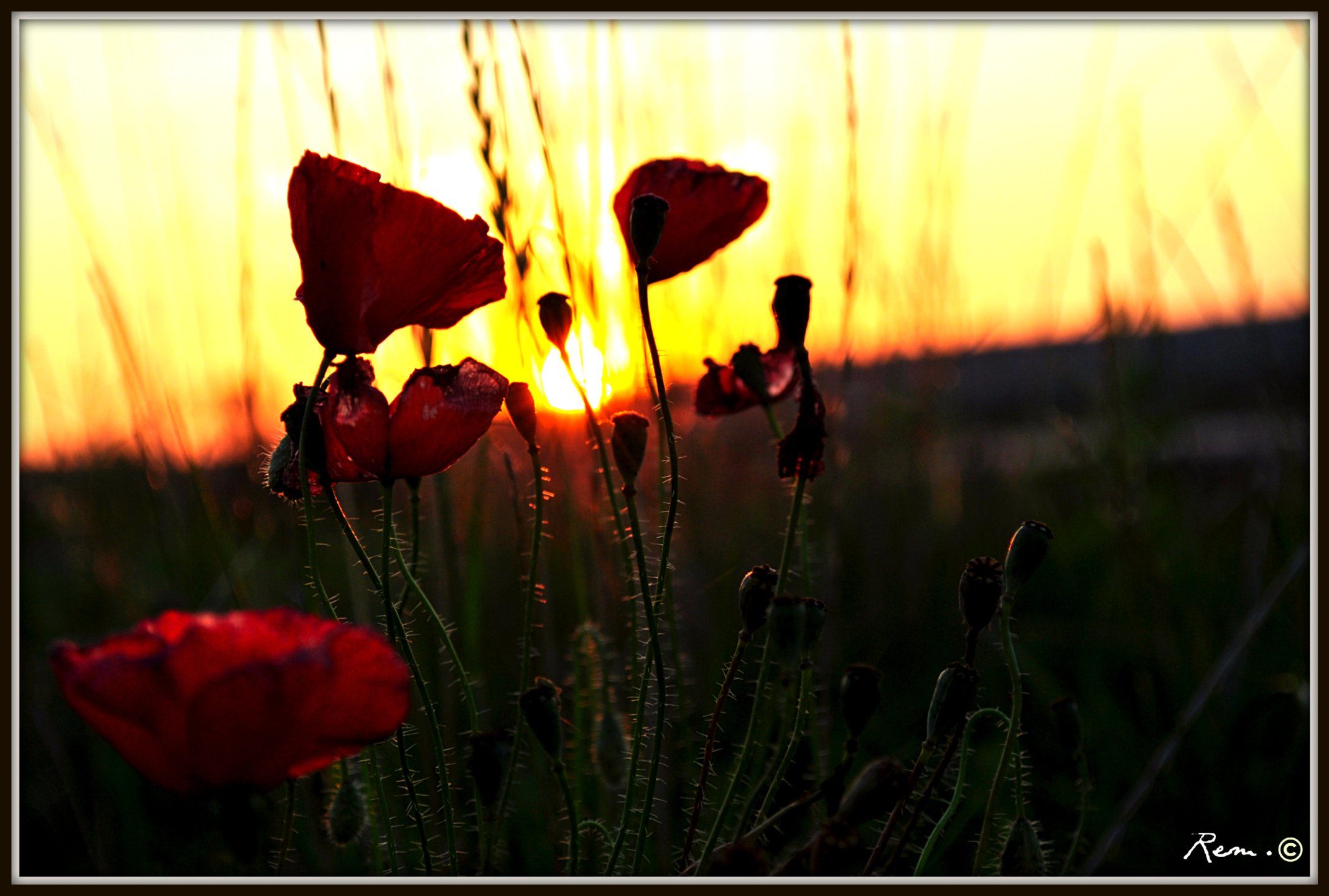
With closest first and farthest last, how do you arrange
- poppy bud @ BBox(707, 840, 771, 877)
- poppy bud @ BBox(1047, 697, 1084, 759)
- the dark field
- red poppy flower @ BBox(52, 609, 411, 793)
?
1. red poppy flower @ BBox(52, 609, 411, 793)
2. poppy bud @ BBox(707, 840, 771, 877)
3. poppy bud @ BBox(1047, 697, 1084, 759)
4. the dark field

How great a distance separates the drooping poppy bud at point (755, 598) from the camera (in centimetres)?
57

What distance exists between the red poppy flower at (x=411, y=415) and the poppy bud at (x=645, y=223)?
11 centimetres

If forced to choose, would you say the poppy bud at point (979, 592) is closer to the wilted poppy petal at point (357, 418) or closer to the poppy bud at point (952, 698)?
the poppy bud at point (952, 698)

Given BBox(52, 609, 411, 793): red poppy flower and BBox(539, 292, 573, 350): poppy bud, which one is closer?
BBox(52, 609, 411, 793): red poppy flower

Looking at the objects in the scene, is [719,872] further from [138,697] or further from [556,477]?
[556,477]

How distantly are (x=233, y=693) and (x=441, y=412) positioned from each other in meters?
0.22

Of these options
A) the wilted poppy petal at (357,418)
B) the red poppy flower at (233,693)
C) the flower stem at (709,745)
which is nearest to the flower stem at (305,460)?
the wilted poppy petal at (357,418)

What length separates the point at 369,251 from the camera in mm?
531

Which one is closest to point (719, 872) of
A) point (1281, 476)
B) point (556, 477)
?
point (556, 477)

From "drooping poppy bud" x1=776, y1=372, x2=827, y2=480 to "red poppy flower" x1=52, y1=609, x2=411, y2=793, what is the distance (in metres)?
0.29

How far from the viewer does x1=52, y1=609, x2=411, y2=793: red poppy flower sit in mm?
369

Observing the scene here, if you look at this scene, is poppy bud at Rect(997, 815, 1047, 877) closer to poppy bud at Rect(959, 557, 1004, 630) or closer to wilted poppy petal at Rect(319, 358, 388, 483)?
poppy bud at Rect(959, 557, 1004, 630)

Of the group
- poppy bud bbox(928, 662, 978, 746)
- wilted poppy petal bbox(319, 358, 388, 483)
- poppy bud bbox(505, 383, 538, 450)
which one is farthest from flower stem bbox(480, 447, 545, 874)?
poppy bud bbox(928, 662, 978, 746)

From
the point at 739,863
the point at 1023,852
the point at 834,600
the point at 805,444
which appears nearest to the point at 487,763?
the point at 739,863
